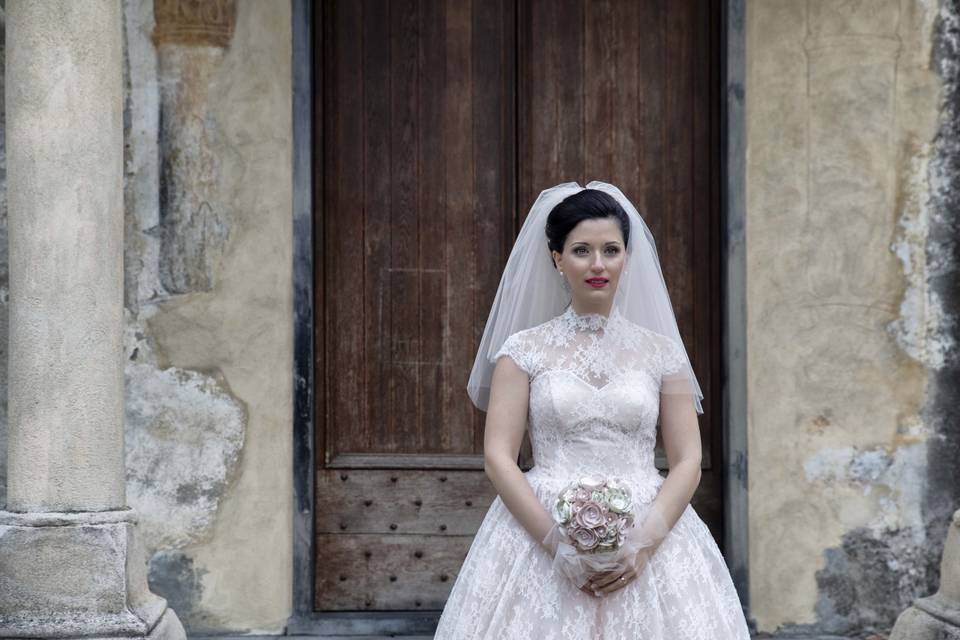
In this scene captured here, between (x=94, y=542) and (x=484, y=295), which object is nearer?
(x=94, y=542)

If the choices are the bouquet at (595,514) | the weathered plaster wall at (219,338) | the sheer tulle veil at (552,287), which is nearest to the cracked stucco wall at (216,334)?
the weathered plaster wall at (219,338)

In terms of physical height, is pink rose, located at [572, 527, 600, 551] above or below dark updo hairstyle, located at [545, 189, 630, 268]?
below

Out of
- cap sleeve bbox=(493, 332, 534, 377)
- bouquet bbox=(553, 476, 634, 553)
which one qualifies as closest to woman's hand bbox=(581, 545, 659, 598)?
bouquet bbox=(553, 476, 634, 553)

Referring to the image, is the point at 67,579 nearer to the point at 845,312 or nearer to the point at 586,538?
the point at 586,538

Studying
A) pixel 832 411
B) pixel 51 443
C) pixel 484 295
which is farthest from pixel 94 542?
pixel 832 411

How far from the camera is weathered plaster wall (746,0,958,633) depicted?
6.11 m

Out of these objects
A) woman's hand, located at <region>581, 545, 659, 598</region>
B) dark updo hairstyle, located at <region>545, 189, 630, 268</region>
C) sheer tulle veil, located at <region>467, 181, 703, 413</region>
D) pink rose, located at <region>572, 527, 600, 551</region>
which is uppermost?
dark updo hairstyle, located at <region>545, 189, 630, 268</region>

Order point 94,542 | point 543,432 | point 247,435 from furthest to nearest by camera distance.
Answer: point 247,435, point 94,542, point 543,432

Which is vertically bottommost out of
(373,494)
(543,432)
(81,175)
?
(373,494)

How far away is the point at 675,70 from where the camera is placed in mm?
6367

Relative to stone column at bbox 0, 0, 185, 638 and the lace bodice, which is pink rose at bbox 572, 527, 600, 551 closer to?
the lace bodice

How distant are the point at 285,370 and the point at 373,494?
677mm

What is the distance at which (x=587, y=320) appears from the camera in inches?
162

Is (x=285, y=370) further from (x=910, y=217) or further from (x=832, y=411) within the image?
(x=910, y=217)
